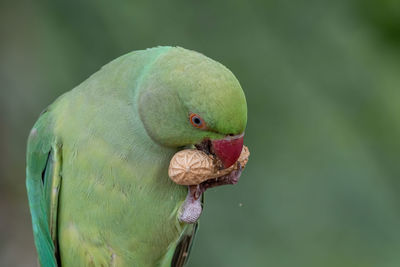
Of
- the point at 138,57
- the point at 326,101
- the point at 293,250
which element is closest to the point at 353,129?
the point at 326,101

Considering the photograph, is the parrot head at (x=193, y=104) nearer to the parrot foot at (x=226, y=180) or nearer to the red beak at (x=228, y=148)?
the red beak at (x=228, y=148)

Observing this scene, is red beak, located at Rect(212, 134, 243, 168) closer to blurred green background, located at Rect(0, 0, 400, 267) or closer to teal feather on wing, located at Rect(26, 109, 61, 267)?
teal feather on wing, located at Rect(26, 109, 61, 267)

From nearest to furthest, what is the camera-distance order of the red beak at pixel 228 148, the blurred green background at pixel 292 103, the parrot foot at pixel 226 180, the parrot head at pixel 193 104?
the parrot head at pixel 193 104 < the red beak at pixel 228 148 < the parrot foot at pixel 226 180 < the blurred green background at pixel 292 103

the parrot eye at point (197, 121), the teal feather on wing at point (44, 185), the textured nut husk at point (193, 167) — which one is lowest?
the teal feather on wing at point (44, 185)

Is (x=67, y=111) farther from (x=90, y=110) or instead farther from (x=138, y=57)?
(x=138, y=57)

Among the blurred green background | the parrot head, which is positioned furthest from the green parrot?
the blurred green background

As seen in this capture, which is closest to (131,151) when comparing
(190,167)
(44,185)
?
(190,167)

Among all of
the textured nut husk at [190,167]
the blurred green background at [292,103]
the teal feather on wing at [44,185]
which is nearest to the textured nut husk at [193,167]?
the textured nut husk at [190,167]
